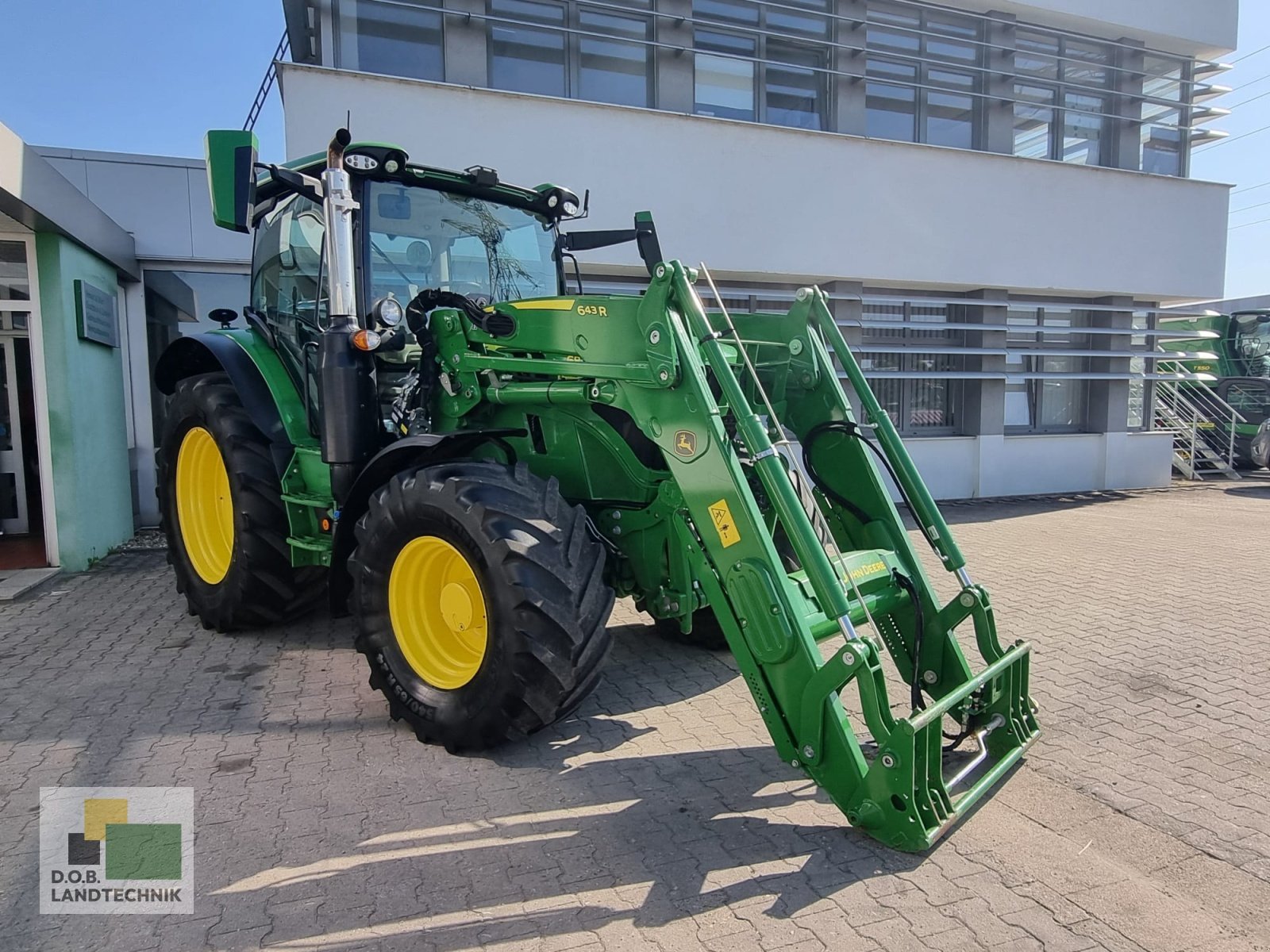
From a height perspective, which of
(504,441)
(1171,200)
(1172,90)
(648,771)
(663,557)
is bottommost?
(648,771)

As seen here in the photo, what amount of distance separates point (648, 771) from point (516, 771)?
0.55 metres


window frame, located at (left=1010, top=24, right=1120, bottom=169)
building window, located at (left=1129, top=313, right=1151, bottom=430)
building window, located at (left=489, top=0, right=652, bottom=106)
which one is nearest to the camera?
building window, located at (left=489, top=0, right=652, bottom=106)

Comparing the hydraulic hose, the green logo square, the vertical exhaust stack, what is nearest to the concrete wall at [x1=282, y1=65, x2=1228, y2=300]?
the vertical exhaust stack

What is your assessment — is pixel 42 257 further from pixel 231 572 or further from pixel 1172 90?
pixel 1172 90

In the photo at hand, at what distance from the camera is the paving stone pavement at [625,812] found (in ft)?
8.20

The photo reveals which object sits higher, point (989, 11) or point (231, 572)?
point (989, 11)

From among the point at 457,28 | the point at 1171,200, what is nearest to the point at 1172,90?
the point at 1171,200

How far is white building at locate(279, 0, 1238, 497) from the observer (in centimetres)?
880

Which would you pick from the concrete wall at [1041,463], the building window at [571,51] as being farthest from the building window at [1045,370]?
the building window at [571,51]

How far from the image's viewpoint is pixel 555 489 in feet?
11.8

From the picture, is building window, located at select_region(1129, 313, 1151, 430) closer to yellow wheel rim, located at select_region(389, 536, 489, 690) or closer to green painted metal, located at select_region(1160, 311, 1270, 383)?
green painted metal, located at select_region(1160, 311, 1270, 383)

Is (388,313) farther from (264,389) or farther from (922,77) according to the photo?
(922,77)

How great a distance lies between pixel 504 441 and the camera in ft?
13.7

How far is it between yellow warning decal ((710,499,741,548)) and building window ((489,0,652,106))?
750cm
